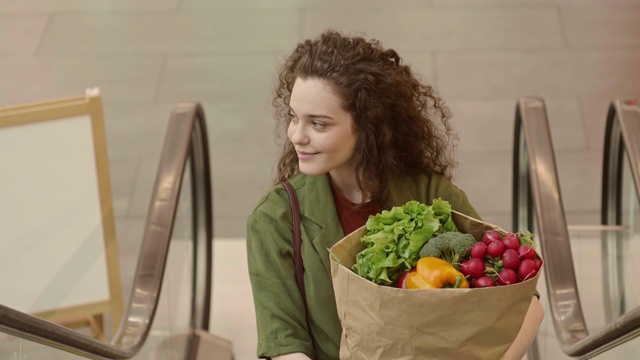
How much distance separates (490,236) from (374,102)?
2.02ft

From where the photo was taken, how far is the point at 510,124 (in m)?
7.37

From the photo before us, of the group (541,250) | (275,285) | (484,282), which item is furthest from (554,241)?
(484,282)

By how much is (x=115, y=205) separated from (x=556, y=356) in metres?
3.13

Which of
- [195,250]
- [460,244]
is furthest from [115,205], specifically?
[460,244]

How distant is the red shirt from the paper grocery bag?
1.73 feet

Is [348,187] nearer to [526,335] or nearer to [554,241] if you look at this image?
[526,335]

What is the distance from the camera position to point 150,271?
4.18 meters

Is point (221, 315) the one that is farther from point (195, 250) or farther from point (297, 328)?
point (297, 328)

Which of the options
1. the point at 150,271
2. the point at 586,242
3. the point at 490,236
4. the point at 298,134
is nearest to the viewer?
the point at 490,236

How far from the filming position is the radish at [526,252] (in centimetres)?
251

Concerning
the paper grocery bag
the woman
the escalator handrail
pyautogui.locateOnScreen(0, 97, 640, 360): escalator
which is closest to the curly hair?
the woman

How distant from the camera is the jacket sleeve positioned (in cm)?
294

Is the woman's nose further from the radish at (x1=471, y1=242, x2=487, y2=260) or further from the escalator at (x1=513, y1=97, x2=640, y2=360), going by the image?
the escalator at (x1=513, y1=97, x2=640, y2=360)

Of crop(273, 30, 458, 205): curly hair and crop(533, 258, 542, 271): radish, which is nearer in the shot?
crop(533, 258, 542, 271): radish
